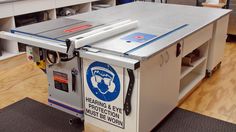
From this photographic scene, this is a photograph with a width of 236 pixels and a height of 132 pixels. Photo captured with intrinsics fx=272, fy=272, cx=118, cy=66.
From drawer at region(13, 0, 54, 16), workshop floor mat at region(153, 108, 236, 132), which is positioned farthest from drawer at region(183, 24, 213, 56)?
drawer at region(13, 0, 54, 16)

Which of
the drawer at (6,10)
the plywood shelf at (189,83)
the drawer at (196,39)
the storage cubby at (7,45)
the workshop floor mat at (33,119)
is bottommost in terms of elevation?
the workshop floor mat at (33,119)

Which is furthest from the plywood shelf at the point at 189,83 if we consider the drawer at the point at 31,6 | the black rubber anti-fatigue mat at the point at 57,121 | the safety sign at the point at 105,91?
the drawer at the point at 31,6

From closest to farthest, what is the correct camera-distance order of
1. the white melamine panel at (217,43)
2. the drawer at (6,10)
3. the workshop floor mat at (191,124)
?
the workshop floor mat at (191,124) → the white melamine panel at (217,43) → the drawer at (6,10)

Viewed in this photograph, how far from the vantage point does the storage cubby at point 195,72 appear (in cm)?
263

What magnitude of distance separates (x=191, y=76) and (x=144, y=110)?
1252 millimetres

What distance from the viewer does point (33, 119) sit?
92.7 inches

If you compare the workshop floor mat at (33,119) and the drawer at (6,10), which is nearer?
the workshop floor mat at (33,119)

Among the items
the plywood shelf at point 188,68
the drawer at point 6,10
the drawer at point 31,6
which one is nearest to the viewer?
the plywood shelf at point 188,68

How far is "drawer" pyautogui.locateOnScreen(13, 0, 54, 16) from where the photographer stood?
361cm

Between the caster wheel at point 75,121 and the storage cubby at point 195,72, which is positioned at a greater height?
the storage cubby at point 195,72

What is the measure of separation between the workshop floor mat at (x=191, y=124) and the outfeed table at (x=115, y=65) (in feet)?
0.36

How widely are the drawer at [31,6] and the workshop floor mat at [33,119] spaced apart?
152 centimetres

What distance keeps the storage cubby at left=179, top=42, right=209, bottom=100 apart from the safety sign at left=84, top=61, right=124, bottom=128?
34.4 inches

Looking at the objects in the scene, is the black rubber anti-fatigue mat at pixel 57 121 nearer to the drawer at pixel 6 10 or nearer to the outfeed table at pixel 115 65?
the outfeed table at pixel 115 65
